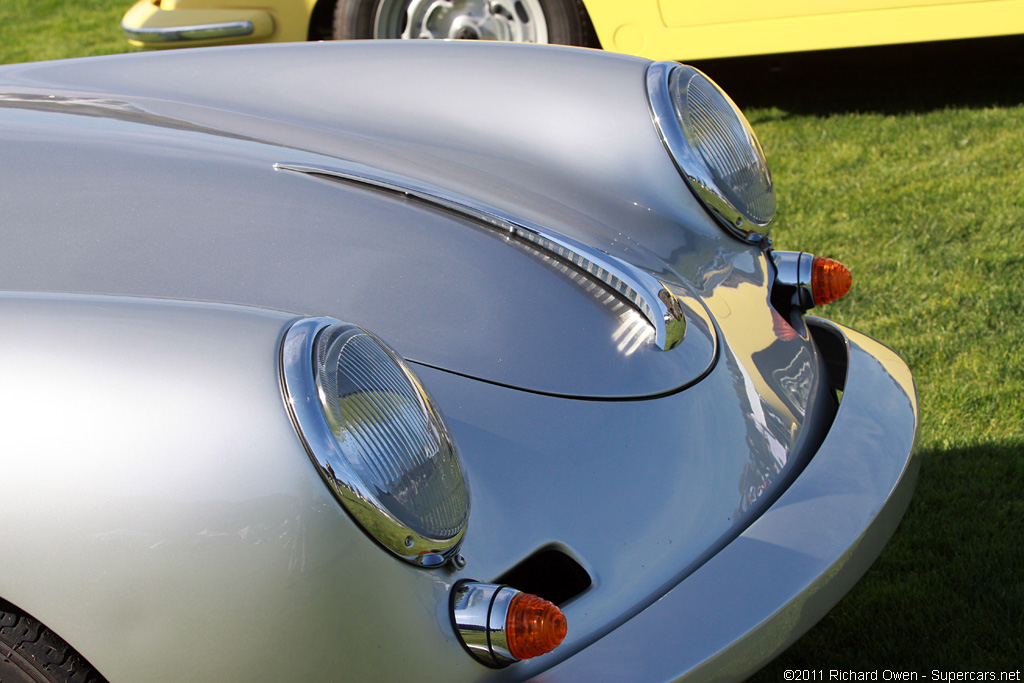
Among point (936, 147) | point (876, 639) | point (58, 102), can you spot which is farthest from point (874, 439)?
point (936, 147)

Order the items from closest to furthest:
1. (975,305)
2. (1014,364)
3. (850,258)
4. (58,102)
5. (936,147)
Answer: (58,102) < (1014,364) < (975,305) < (850,258) < (936,147)

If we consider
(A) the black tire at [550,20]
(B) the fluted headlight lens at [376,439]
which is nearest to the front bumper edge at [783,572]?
(B) the fluted headlight lens at [376,439]

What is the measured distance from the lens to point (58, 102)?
6.54 feet

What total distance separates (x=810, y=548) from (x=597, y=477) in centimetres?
30

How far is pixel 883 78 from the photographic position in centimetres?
480

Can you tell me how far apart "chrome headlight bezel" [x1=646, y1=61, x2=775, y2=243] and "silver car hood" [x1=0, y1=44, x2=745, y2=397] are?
3cm

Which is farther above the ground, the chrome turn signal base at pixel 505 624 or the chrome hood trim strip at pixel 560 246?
the chrome hood trim strip at pixel 560 246

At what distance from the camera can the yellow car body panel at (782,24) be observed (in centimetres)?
398

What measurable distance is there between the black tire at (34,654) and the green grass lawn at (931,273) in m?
1.23

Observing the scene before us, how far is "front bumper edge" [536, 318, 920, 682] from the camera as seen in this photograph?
1.13m

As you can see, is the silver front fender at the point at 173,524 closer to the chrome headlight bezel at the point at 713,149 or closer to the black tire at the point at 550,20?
the chrome headlight bezel at the point at 713,149

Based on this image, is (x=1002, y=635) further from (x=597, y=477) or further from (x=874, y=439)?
(x=597, y=477)

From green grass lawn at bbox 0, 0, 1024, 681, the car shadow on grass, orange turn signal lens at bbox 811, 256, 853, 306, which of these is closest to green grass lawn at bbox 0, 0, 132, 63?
the car shadow on grass

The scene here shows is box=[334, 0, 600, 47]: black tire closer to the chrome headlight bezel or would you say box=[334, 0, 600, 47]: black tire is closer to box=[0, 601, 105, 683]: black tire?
the chrome headlight bezel
